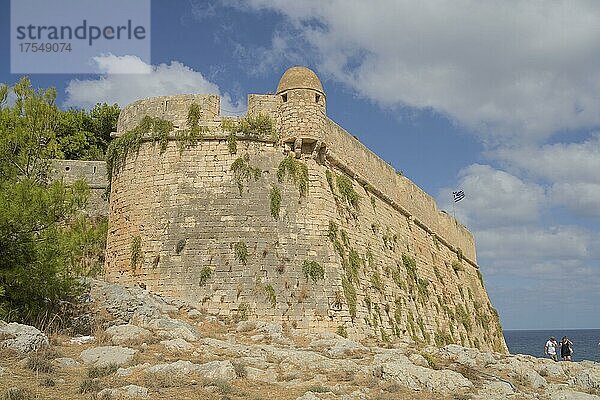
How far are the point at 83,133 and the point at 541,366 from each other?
2364 cm

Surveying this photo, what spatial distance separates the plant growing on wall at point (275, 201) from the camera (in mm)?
16542

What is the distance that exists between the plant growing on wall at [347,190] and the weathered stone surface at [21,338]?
10207 mm

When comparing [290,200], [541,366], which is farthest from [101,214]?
[541,366]

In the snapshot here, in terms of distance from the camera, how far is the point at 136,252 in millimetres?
16547

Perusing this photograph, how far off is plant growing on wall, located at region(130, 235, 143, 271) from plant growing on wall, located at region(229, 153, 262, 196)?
3.15 m

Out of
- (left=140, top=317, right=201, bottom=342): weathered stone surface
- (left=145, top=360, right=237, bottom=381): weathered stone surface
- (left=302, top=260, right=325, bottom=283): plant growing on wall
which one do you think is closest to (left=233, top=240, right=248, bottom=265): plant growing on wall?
(left=302, top=260, right=325, bottom=283): plant growing on wall

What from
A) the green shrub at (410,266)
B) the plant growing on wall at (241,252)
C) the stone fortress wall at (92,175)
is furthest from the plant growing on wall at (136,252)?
the green shrub at (410,266)

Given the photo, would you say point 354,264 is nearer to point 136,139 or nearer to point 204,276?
point 204,276

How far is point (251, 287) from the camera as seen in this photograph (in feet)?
51.1

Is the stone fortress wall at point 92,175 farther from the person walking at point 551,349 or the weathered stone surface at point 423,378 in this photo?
the person walking at point 551,349

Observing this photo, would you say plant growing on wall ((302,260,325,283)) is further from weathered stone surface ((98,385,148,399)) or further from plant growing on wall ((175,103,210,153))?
weathered stone surface ((98,385,148,399))

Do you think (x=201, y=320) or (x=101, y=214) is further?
(x=101, y=214)

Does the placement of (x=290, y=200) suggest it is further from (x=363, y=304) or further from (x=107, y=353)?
(x=107, y=353)

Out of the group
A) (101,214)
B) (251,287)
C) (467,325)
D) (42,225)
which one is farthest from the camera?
(467,325)
